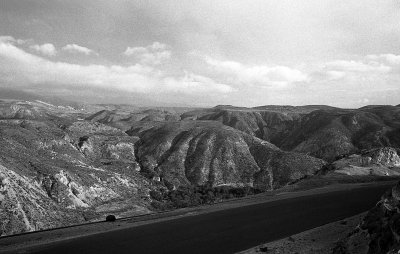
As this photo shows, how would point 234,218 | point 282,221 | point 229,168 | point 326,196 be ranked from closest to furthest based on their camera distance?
point 282,221 < point 234,218 < point 326,196 < point 229,168

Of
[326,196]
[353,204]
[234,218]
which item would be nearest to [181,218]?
[234,218]

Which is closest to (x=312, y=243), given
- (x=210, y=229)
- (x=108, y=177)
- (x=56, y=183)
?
(x=210, y=229)

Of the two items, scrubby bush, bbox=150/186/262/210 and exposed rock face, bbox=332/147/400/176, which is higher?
exposed rock face, bbox=332/147/400/176

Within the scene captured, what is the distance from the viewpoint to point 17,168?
111m

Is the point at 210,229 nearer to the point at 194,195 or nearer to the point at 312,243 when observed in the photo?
the point at 312,243

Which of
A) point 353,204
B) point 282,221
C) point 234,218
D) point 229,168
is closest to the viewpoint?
point 282,221

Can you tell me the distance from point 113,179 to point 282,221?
243 feet

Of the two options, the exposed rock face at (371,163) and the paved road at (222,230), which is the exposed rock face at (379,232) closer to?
the paved road at (222,230)

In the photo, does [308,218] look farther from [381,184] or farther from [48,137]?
[48,137]

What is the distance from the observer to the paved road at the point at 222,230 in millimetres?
64312

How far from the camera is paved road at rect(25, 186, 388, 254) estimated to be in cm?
6431

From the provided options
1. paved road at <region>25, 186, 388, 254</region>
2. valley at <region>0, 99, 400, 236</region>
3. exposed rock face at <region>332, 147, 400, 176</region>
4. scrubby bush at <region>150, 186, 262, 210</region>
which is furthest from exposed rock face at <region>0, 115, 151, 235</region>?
exposed rock face at <region>332, 147, 400, 176</region>

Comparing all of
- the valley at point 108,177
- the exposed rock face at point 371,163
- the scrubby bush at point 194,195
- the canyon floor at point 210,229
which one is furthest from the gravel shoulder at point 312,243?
the exposed rock face at point 371,163

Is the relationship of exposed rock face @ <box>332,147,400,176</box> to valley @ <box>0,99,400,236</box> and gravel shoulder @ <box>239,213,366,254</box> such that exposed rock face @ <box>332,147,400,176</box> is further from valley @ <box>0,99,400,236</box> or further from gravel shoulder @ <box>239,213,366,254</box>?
gravel shoulder @ <box>239,213,366,254</box>
